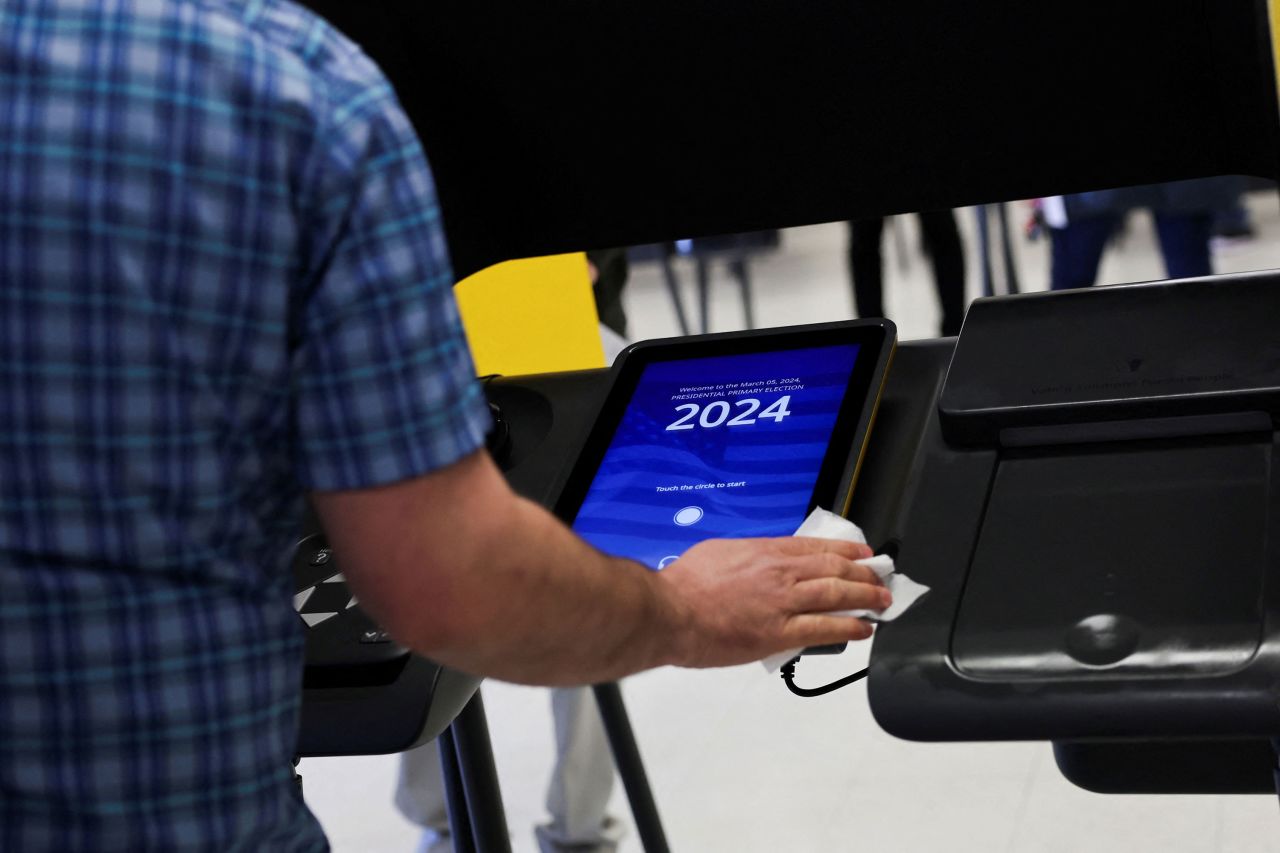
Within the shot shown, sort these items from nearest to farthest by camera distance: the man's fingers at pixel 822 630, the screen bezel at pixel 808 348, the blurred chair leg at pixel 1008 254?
the man's fingers at pixel 822 630, the screen bezel at pixel 808 348, the blurred chair leg at pixel 1008 254

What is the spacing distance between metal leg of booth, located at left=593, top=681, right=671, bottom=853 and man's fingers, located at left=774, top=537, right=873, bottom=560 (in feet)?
2.88

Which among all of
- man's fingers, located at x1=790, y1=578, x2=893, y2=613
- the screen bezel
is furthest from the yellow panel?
man's fingers, located at x1=790, y1=578, x2=893, y2=613

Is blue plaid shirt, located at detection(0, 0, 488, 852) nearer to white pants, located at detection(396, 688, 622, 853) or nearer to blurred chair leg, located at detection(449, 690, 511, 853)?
blurred chair leg, located at detection(449, 690, 511, 853)

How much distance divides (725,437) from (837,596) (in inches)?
13.0

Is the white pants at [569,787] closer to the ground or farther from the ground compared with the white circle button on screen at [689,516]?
closer to the ground

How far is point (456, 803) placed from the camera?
1.71 m

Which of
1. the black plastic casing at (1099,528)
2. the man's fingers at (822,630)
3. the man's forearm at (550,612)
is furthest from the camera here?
the man's fingers at (822,630)

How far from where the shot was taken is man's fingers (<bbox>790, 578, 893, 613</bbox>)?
107 centimetres

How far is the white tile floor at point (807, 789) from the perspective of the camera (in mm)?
2152

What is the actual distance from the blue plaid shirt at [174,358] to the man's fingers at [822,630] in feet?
1.25

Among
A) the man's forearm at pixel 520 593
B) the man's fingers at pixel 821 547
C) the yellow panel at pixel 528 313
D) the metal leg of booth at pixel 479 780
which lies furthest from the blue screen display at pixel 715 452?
the yellow panel at pixel 528 313

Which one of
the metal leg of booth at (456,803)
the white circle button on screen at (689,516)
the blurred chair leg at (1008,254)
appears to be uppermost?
the white circle button on screen at (689,516)

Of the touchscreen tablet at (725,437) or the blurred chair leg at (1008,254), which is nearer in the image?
the touchscreen tablet at (725,437)

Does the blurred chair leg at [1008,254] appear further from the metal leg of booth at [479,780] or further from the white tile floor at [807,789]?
the metal leg of booth at [479,780]
